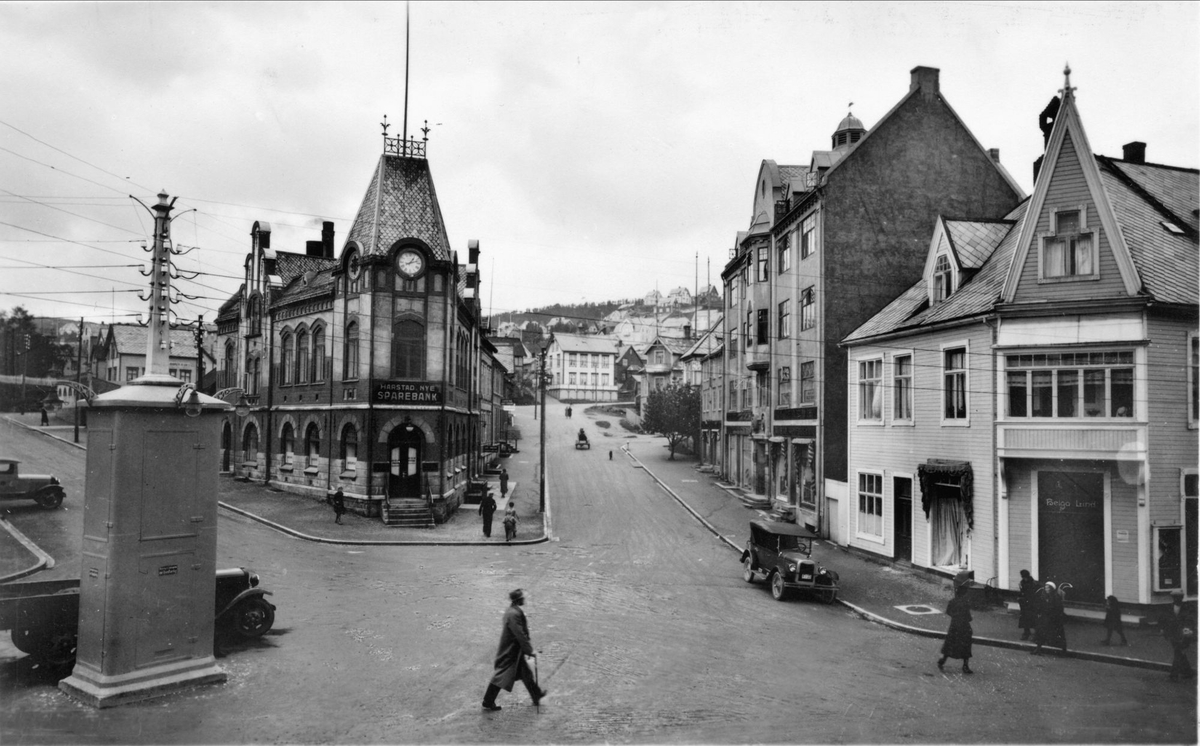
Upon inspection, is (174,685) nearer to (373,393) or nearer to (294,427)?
(373,393)

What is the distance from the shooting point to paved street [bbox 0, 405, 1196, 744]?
34.6 ft

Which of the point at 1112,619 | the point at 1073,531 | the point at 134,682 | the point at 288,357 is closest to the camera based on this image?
the point at 134,682

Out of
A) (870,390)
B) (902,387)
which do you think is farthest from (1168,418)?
(870,390)

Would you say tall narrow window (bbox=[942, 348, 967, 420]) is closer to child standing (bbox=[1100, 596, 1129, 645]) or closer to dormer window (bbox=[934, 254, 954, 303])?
dormer window (bbox=[934, 254, 954, 303])

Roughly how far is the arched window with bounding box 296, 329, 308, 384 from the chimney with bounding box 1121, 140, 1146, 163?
1384 inches

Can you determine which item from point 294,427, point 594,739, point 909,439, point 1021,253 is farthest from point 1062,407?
point 294,427

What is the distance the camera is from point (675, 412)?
196 feet

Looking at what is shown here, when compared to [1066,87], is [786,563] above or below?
below

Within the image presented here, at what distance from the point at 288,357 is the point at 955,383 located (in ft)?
103

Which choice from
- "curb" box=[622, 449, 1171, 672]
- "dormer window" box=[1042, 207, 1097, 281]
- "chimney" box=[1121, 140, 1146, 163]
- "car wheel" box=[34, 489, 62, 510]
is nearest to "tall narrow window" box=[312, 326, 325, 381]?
"car wheel" box=[34, 489, 62, 510]

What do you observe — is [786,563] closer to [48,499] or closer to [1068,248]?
[1068,248]

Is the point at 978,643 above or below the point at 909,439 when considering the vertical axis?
below

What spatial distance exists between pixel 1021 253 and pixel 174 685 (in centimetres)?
2057

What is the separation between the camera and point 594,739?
10.2 m
